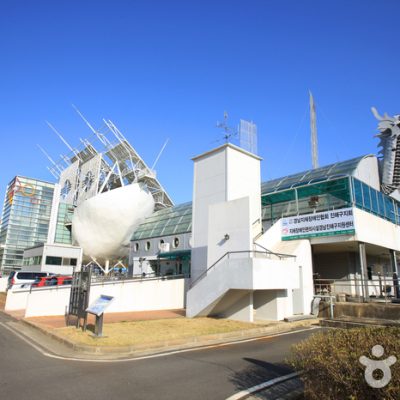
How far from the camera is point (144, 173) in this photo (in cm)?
5469

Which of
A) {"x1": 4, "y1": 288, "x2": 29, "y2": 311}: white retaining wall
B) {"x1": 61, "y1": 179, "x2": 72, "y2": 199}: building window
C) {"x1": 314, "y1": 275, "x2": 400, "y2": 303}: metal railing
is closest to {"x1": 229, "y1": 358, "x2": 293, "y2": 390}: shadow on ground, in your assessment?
{"x1": 314, "y1": 275, "x2": 400, "y2": 303}: metal railing

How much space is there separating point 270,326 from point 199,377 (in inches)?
278

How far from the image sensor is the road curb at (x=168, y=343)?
340 inches

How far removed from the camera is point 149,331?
38.0 ft

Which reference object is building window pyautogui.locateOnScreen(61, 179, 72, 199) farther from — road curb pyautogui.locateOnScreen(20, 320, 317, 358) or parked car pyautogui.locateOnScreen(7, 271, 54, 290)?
road curb pyautogui.locateOnScreen(20, 320, 317, 358)

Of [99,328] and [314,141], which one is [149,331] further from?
[314,141]

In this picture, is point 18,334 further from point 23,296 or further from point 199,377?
point 23,296

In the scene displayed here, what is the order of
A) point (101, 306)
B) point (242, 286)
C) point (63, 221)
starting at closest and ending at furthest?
point (101, 306), point (242, 286), point (63, 221)

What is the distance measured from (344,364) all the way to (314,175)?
23735 mm

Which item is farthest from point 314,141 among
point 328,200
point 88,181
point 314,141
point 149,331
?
point 149,331

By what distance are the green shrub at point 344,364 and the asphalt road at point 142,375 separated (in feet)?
6.13

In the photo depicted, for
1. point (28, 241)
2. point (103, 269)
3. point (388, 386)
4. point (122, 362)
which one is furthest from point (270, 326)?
point (28, 241)

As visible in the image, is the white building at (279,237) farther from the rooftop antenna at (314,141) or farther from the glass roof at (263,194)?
the rooftop antenna at (314,141)

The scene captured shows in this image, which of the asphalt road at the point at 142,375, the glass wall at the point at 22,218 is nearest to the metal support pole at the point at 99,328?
the asphalt road at the point at 142,375
